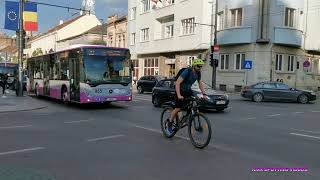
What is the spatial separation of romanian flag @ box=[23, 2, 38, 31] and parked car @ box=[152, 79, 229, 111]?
10360 millimetres

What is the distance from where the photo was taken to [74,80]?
19859 millimetres

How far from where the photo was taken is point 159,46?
49.2 meters

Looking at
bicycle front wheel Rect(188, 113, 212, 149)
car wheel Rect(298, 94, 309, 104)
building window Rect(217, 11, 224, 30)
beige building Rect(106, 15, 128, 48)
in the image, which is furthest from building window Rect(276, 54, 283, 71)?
bicycle front wheel Rect(188, 113, 212, 149)

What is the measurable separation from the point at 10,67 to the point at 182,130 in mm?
49658

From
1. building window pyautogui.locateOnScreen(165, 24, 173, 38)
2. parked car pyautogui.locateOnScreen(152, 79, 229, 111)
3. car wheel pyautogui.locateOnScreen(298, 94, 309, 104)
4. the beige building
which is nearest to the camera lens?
parked car pyautogui.locateOnScreen(152, 79, 229, 111)

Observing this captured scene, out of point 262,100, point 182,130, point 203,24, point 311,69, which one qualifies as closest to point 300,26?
point 311,69

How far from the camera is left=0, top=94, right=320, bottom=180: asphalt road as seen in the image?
7.05 meters

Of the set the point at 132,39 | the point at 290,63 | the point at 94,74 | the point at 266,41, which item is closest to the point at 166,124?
the point at 94,74

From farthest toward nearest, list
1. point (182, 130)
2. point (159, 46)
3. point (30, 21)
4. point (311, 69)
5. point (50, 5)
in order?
1. point (159, 46)
2. point (311, 69)
3. point (50, 5)
4. point (30, 21)
5. point (182, 130)

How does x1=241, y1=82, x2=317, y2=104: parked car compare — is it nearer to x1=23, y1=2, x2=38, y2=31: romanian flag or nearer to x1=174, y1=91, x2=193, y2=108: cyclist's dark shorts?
x1=23, y1=2, x2=38, y2=31: romanian flag

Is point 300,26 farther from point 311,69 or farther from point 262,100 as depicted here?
point 262,100

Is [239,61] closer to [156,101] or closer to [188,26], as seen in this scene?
[188,26]

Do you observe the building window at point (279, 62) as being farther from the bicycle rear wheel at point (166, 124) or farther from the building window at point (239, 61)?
the bicycle rear wheel at point (166, 124)

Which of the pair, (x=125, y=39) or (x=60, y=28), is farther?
(x=60, y=28)
